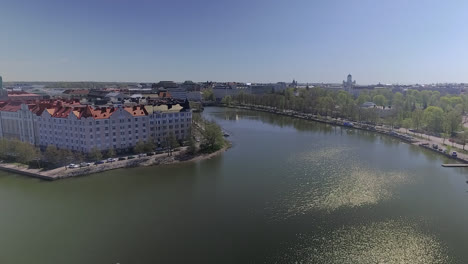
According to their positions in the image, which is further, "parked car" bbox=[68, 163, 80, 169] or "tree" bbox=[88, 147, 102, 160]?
"tree" bbox=[88, 147, 102, 160]

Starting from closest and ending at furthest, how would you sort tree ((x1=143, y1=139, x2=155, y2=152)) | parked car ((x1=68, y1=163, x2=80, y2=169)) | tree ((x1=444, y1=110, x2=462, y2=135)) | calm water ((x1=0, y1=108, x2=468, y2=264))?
calm water ((x1=0, y1=108, x2=468, y2=264)) < parked car ((x1=68, y1=163, x2=80, y2=169)) < tree ((x1=143, y1=139, x2=155, y2=152)) < tree ((x1=444, y1=110, x2=462, y2=135))

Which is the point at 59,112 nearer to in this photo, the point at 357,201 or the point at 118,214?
the point at 118,214

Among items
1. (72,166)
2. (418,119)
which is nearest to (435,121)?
(418,119)

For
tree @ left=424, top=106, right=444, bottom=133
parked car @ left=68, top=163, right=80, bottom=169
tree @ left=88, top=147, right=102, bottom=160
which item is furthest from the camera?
tree @ left=424, top=106, right=444, bottom=133

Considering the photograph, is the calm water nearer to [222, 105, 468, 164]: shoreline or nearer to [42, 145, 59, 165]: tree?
[42, 145, 59, 165]: tree

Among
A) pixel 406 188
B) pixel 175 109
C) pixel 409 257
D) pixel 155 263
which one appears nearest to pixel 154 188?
pixel 155 263

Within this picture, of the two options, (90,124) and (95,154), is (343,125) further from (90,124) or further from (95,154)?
(95,154)

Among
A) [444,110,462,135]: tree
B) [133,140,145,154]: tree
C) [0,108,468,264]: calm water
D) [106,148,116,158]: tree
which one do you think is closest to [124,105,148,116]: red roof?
[133,140,145,154]: tree

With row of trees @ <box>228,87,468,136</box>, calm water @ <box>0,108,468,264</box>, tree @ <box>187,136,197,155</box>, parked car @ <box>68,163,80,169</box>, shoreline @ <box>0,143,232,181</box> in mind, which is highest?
row of trees @ <box>228,87,468,136</box>
